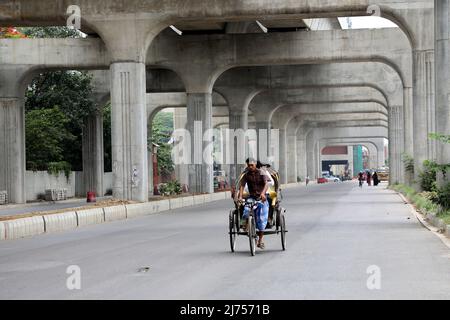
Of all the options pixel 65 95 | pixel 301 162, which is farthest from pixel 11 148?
pixel 301 162

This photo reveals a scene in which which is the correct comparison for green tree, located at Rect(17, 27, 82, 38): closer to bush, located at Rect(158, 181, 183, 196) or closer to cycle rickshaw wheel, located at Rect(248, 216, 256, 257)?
bush, located at Rect(158, 181, 183, 196)

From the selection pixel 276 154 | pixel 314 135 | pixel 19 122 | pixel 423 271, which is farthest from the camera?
pixel 314 135

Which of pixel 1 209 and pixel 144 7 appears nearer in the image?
pixel 144 7

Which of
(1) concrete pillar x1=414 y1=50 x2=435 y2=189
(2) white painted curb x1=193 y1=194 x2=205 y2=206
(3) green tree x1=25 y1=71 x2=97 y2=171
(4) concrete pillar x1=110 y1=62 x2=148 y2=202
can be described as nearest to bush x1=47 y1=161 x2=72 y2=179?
(3) green tree x1=25 y1=71 x2=97 y2=171

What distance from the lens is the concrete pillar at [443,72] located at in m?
26.2

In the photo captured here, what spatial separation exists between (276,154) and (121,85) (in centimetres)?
5869

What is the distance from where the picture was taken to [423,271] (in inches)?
525

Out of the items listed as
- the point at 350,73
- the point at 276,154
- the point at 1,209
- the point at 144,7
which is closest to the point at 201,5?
the point at 144,7

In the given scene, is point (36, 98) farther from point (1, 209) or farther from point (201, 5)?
point (201, 5)

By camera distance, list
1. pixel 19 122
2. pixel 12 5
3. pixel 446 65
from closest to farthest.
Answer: pixel 446 65, pixel 12 5, pixel 19 122

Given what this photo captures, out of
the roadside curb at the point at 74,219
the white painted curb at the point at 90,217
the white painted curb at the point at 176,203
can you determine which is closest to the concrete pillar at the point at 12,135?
the white painted curb at the point at 176,203

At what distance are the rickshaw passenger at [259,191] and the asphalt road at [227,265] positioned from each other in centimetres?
58

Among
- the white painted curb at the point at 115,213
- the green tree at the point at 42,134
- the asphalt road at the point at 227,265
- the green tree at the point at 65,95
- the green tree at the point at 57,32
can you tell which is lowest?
the white painted curb at the point at 115,213

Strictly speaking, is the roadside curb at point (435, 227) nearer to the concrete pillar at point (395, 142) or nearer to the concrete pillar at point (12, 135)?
the concrete pillar at point (12, 135)
